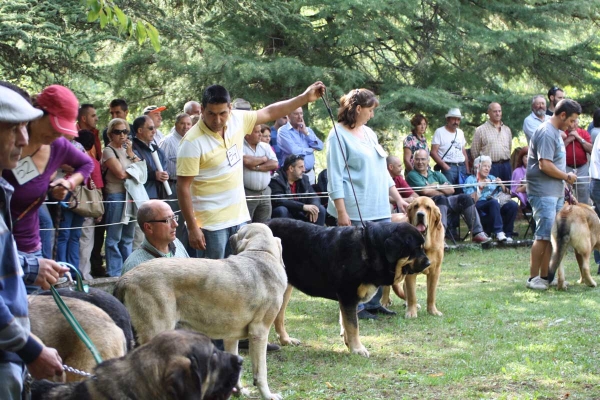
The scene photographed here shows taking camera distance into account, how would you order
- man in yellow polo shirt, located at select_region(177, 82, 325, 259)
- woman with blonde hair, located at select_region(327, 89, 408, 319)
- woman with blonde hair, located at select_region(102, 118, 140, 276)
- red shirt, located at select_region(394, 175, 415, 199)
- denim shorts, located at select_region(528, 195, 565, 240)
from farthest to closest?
1. red shirt, located at select_region(394, 175, 415, 199)
2. denim shorts, located at select_region(528, 195, 565, 240)
3. woman with blonde hair, located at select_region(102, 118, 140, 276)
4. woman with blonde hair, located at select_region(327, 89, 408, 319)
5. man in yellow polo shirt, located at select_region(177, 82, 325, 259)

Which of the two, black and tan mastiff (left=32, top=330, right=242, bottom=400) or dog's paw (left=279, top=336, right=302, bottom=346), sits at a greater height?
black and tan mastiff (left=32, top=330, right=242, bottom=400)

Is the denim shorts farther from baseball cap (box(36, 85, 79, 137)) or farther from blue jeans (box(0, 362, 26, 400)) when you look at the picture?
blue jeans (box(0, 362, 26, 400))

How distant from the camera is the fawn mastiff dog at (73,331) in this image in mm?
3678

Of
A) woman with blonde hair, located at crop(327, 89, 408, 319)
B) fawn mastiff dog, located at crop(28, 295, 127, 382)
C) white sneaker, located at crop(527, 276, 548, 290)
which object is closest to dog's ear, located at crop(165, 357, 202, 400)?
fawn mastiff dog, located at crop(28, 295, 127, 382)

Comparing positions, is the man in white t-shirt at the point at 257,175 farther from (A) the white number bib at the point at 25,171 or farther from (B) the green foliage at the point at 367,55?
(A) the white number bib at the point at 25,171

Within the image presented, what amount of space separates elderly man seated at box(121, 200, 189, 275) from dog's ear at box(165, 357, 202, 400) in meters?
2.70

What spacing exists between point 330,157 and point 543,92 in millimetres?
10811

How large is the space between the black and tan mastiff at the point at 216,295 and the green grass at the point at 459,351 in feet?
1.95

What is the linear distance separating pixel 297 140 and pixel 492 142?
185 inches

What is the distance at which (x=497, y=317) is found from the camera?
8.66 meters

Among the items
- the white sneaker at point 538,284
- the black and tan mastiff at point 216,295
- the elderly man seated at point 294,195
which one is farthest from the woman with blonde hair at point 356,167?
the white sneaker at point 538,284

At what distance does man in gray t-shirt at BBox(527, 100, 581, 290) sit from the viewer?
31.8 feet

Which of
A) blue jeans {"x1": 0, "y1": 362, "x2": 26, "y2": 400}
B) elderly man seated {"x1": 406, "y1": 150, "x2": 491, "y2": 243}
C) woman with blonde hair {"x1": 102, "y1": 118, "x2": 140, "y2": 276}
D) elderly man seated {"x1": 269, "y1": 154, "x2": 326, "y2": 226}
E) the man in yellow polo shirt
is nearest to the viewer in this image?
blue jeans {"x1": 0, "y1": 362, "x2": 26, "y2": 400}

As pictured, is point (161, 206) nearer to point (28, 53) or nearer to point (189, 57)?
point (28, 53)
